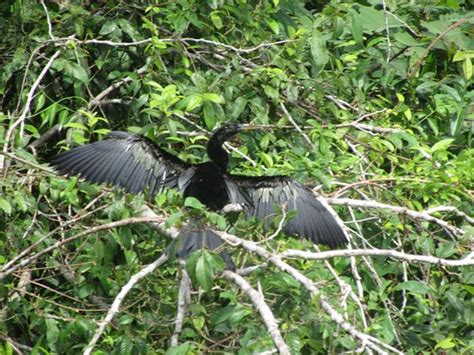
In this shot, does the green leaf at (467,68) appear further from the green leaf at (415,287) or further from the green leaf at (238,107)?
the green leaf at (415,287)

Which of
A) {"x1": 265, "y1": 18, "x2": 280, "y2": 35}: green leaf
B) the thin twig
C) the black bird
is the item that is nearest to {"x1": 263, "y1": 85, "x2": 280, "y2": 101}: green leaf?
the black bird

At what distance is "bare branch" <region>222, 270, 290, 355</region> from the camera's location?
3946 millimetres

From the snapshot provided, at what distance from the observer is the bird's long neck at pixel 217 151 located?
553 cm

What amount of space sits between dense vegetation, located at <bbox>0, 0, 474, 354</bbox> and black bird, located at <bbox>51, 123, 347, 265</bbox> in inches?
3.7

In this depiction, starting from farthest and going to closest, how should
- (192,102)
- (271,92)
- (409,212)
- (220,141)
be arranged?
1. (271,92)
2. (220,141)
3. (192,102)
4. (409,212)

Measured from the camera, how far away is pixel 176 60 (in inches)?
244

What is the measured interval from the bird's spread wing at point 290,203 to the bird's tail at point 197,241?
0.45 meters

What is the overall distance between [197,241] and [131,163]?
0.71 meters

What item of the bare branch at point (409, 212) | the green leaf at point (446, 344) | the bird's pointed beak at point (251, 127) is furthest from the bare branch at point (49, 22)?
the green leaf at point (446, 344)

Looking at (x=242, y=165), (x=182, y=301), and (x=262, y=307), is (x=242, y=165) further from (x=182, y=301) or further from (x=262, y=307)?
(x=262, y=307)

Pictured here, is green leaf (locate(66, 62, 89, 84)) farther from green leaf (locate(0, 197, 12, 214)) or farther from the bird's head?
green leaf (locate(0, 197, 12, 214))

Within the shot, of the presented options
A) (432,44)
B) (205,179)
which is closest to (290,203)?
(205,179)

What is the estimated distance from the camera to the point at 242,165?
592 centimetres

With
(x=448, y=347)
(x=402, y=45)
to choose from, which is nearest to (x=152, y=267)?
(x=448, y=347)
